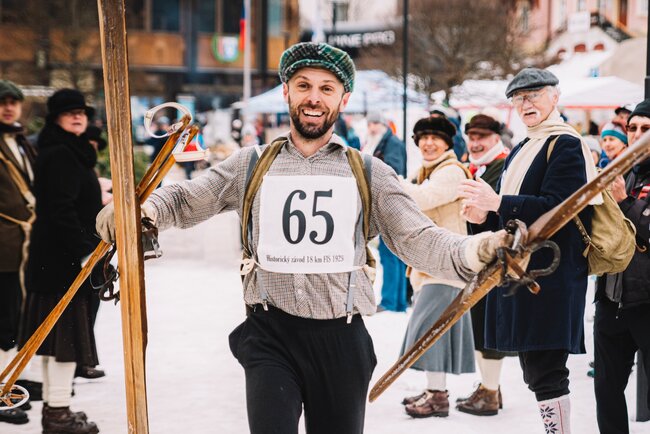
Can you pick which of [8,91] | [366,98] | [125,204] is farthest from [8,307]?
[366,98]

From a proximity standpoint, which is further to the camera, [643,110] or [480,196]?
[643,110]

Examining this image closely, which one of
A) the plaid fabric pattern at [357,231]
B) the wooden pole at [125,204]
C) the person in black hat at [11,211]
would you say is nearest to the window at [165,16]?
the person in black hat at [11,211]

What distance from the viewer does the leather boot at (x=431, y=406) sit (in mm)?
5574

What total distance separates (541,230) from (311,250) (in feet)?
2.90

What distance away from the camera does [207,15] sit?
147ft

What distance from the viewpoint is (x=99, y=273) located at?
18.4 feet

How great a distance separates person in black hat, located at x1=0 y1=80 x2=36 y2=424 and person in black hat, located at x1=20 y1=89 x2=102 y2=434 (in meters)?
0.41

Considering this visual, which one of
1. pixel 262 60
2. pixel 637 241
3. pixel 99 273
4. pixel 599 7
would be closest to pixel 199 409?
pixel 99 273

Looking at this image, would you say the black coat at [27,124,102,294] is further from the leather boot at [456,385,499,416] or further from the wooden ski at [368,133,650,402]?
the wooden ski at [368,133,650,402]

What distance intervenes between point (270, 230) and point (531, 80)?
163 cm

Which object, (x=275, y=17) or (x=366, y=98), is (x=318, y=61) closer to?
(x=366, y=98)

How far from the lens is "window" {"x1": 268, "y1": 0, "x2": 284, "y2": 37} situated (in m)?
45.7

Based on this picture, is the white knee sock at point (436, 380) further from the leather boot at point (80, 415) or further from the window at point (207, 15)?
the window at point (207, 15)

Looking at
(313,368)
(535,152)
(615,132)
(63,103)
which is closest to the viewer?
(313,368)
